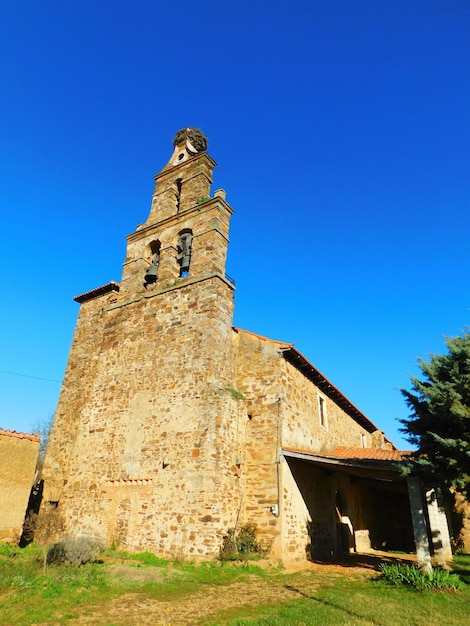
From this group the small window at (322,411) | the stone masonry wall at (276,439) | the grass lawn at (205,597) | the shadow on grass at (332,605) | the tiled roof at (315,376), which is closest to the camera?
the grass lawn at (205,597)

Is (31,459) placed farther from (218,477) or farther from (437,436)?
(437,436)

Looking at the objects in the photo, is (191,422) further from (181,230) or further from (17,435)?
(181,230)

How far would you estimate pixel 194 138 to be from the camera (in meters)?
19.1

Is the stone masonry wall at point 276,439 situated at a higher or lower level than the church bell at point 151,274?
lower

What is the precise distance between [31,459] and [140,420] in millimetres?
3620

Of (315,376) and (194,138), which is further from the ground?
(194,138)

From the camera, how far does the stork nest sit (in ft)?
62.3

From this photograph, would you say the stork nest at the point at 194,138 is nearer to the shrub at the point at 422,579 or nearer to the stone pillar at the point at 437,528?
the stone pillar at the point at 437,528

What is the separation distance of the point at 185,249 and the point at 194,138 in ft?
21.9

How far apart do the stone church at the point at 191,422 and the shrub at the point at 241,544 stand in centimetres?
23

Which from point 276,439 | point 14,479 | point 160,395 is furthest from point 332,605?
point 14,479

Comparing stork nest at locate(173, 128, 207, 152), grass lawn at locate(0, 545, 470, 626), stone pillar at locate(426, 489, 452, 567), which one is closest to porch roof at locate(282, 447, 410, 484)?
stone pillar at locate(426, 489, 452, 567)

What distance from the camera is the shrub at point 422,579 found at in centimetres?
880

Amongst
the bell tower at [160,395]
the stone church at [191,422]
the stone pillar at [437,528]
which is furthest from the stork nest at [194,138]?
the stone pillar at [437,528]
